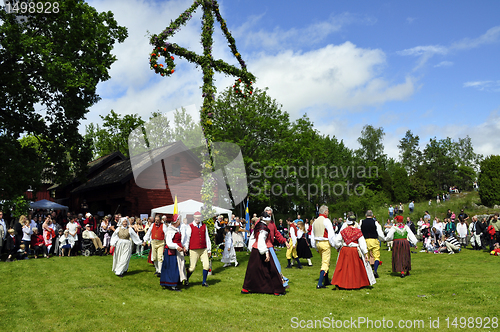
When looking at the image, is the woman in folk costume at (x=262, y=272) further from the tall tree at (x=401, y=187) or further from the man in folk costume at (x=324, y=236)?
the tall tree at (x=401, y=187)

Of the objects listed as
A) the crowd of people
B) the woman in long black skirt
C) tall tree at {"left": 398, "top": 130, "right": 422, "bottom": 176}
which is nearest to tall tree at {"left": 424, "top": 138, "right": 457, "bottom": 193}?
tall tree at {"left": 398, "top": 130, "right": 422, "bottom": 176}

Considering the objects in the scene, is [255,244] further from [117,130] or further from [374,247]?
[117,130]

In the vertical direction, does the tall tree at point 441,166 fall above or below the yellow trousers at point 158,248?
above

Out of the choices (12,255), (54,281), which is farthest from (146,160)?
(54,281)

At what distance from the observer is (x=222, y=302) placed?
8.13 meters

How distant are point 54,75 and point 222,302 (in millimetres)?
14238

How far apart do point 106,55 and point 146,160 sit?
10488mm

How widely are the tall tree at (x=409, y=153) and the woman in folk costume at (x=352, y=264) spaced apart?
7084 cm

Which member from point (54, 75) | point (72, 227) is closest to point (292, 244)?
point (72, 227)

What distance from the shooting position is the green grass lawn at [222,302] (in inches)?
256

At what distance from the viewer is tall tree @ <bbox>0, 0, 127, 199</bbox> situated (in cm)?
1706

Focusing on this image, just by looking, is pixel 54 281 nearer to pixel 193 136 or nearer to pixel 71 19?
pixel 71 19

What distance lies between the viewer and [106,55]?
21125 mm

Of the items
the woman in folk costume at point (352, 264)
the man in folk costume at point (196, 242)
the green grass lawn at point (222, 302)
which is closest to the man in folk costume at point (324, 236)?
the woman in folk costume at point (352, 264)
